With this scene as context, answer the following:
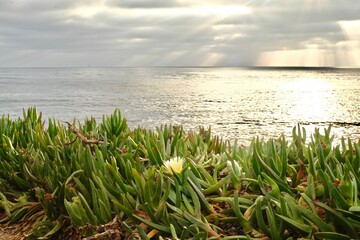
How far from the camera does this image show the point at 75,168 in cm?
482

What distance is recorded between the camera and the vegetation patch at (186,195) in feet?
10.7

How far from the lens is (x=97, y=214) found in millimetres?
3906

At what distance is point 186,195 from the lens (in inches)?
148

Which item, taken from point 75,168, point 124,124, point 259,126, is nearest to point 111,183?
point 75,168

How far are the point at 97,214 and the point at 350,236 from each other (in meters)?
1.74

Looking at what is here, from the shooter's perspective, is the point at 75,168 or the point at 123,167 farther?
the point at 75,168

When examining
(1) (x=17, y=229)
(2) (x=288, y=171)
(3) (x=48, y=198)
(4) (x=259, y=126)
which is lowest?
(4) (x=259, y=126)

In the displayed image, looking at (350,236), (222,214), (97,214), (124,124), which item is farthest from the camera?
(124,124)

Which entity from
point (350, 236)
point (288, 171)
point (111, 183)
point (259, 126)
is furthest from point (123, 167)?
point (259, 126)

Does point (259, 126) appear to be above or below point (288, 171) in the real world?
below

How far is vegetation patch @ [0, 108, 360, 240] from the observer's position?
3.25 meters

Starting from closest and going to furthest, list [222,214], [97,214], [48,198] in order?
1. [222,214]
2. [97,214]
3. [48,198]

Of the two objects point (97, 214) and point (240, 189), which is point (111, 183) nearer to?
point (97, 214)

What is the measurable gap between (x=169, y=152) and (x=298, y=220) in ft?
6.47
